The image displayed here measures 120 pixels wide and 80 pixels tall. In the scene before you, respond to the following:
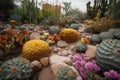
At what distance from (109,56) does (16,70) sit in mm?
1623

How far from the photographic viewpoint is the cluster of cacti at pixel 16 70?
334 centimetres

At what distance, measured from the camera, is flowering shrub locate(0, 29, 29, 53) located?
4.48m

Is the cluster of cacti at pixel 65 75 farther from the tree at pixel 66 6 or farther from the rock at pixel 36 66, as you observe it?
the tree at pixel 66 6

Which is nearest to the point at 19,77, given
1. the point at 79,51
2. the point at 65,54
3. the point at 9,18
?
the point at 65,54

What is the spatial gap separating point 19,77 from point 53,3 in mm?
5653

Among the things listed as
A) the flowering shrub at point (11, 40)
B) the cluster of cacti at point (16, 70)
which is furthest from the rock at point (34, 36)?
the cluster of cacti at point (16, 70)

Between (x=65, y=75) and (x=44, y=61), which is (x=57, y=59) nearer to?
(x=44, y=61)

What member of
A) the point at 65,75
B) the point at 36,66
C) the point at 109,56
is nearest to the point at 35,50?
the point at 36,66

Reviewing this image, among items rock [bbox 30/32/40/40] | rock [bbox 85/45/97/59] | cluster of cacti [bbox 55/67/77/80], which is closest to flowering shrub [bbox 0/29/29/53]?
rock [bbox 30/32/40/40]

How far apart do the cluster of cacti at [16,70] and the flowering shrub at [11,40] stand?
995mm

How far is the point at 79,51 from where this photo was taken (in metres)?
4.52

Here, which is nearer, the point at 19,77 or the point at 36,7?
the point at 19,77

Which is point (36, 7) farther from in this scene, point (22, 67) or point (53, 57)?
point (22, 67)

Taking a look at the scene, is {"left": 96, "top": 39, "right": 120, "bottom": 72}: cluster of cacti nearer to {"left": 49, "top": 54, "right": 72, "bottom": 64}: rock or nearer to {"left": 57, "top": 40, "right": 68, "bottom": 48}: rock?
{"left": 49, "top": 54, "right": 72, "bottom": 64}: rock
